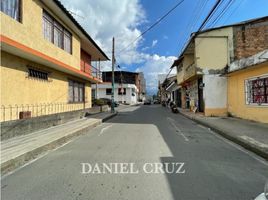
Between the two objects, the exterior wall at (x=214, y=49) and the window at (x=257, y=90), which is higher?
the exterior wall at (x=214, y=49)

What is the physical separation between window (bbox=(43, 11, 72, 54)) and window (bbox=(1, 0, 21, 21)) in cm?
252

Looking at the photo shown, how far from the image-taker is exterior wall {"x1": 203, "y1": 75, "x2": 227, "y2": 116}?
63.7 ft

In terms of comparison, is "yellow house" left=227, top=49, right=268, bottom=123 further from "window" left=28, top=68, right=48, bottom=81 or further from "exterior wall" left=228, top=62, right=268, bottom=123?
"window" left=28, top=68, right=48, bottom=81

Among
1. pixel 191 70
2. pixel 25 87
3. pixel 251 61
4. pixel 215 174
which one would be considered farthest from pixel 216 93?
pixel 215 174

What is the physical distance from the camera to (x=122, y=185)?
4.67m

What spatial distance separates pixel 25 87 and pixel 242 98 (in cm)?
1380

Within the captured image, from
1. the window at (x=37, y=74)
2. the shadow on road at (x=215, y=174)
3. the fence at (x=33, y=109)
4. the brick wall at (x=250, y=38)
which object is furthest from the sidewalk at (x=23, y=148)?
the brick wall at (x=250, y=38)

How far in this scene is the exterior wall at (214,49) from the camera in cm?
1923

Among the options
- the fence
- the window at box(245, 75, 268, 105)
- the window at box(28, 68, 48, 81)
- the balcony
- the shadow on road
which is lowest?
the shadow on road

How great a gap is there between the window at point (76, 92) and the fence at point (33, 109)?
1053 millimetres

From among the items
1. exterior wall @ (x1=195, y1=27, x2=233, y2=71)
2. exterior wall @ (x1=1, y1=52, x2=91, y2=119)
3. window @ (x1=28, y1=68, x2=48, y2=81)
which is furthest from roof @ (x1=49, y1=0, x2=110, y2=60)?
exterior wall @ (x1=195, y1=27, x2=233, y2=71)

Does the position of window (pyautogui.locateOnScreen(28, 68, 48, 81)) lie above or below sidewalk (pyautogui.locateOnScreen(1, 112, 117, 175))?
above

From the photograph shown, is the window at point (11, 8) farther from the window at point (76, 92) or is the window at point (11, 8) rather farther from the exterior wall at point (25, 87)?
the window at point (76, 92)

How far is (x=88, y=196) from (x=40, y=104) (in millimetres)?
9031
